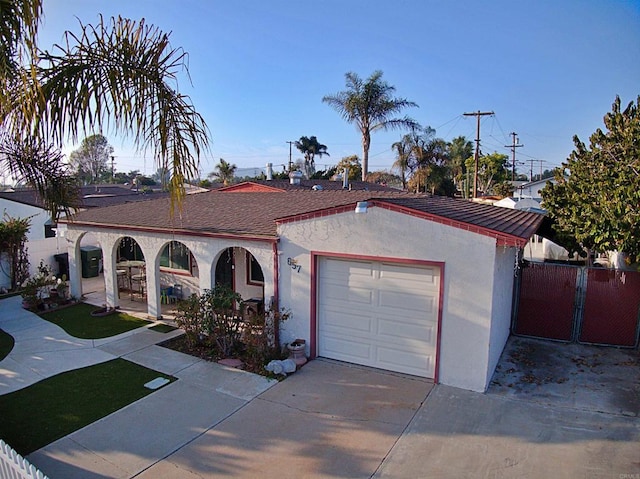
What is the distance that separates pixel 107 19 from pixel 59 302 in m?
11.8

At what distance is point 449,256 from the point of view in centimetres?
831

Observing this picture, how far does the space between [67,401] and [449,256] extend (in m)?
7.54

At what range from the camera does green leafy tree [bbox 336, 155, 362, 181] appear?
43.8 meters

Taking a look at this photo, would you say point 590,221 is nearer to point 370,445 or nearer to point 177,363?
point 370,445

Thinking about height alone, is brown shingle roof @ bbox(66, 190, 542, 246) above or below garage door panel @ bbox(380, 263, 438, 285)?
above

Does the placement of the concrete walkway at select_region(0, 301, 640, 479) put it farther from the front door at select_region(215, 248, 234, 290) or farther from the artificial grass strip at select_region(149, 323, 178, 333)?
the front door at select_region(215, 248, 234, 290)

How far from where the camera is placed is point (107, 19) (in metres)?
5.62

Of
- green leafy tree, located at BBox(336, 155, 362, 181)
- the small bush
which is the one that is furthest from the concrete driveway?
green leafy tree, located at BBox(336, 155, 362, 181)

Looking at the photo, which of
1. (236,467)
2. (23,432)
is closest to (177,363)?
(23,432)

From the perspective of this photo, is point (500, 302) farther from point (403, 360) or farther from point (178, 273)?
point (178, 273)

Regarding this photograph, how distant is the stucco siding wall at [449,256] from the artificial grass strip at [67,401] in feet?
15.3

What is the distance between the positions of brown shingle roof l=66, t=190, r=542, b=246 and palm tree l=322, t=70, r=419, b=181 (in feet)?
66.5

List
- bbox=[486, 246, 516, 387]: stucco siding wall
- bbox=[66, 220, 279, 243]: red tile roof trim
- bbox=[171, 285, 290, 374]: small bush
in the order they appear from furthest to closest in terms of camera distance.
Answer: bbox=[66, 220, 279, 243]: red tile roof trim
bbox=[171, 285, 290, 374]: small bush
bbox=[486, 246, 516, 387]: stucco siding wall

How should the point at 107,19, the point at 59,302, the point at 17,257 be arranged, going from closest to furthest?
the point at 107,19 < the point at 59,302 < the point at 17,257
